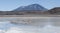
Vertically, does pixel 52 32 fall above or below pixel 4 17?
below

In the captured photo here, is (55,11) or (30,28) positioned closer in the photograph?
(30,28)

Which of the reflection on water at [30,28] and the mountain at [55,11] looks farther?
the mountain at [55,11]

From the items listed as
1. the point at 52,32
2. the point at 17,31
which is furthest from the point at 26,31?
the point at 52,32

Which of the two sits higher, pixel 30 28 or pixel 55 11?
pixel 55 11

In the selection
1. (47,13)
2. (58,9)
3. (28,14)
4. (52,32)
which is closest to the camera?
(52,32)

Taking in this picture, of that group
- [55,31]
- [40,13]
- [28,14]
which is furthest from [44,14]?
[55,31]

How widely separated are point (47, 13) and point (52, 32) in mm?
1850

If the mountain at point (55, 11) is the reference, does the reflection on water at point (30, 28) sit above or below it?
below

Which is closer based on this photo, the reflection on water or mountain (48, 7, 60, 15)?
the reflection on water

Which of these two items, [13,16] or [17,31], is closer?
[17,31]

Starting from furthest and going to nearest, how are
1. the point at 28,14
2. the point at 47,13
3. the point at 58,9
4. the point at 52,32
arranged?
the point at 28,14 → the point at 47,13 → the point at 58,9 → the point at 52,32

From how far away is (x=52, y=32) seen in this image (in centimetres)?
315

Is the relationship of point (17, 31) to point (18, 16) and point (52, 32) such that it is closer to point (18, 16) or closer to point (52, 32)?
point (52, 32)

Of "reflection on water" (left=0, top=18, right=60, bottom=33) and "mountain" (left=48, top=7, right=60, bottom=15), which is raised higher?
"mountain" (left=48, top=7, right=60, bottom=15)
